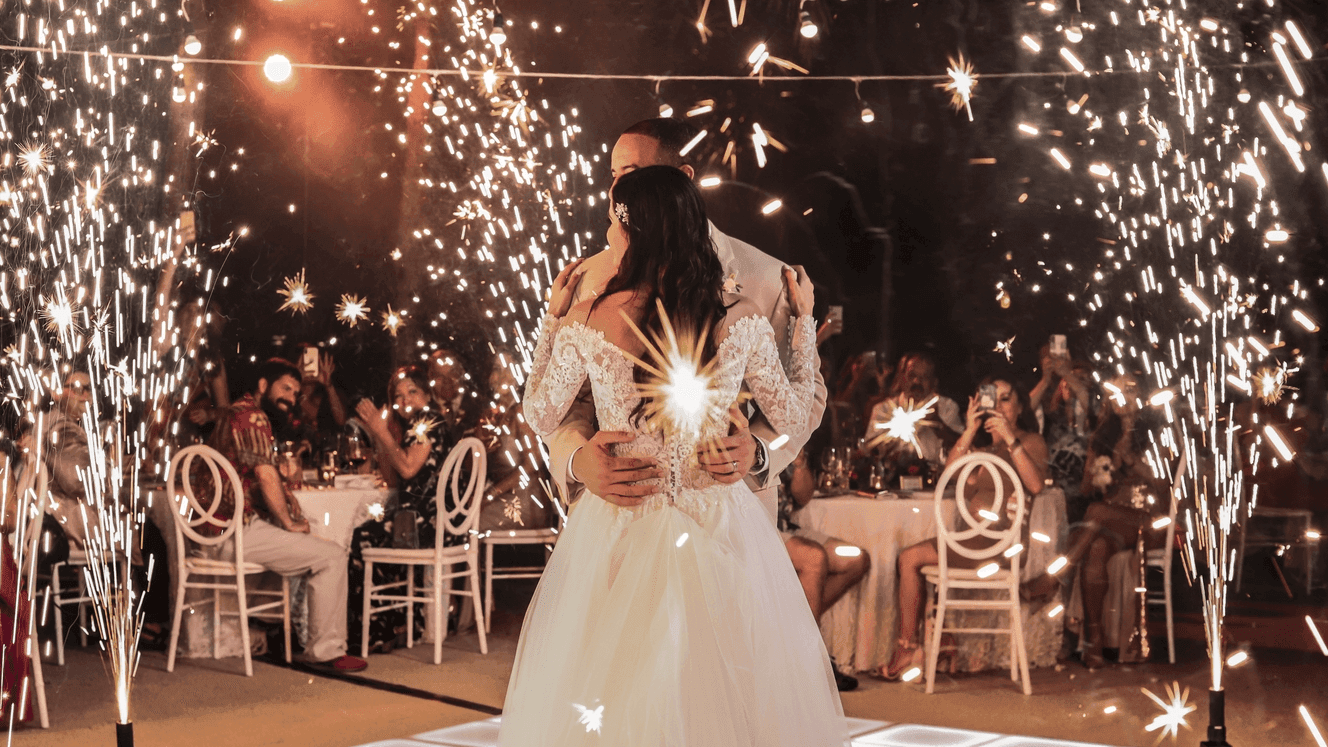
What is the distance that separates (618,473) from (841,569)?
2773 mm

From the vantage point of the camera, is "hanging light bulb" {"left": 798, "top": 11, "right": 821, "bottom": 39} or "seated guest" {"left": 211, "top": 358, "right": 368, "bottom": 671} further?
"hanging light bulb" {"left": 798, "top": 11, "right": 821, "bottom": 39}

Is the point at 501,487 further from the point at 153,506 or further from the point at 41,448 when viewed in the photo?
the point at 41,448

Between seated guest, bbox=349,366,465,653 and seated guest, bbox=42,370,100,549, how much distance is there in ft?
3.64

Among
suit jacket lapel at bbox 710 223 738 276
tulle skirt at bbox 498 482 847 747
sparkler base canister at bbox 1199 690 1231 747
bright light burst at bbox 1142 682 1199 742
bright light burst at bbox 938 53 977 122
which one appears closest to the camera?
tulle skirt at bbox 498 482 847 747

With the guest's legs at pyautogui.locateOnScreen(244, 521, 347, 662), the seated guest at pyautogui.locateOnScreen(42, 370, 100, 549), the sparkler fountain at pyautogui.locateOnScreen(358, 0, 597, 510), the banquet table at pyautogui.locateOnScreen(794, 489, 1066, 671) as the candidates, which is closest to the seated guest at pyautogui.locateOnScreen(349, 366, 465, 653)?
the guest's legs at pyautogui.locateOnScreen(244, 521, 347, 662)

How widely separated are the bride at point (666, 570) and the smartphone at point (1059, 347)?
14.5 ft

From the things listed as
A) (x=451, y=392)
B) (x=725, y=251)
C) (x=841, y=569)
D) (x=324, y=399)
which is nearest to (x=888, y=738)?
(x=841, y=569)

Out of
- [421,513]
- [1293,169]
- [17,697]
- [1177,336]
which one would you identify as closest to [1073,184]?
[1177,336]

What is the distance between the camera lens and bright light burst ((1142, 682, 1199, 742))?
12.5ft

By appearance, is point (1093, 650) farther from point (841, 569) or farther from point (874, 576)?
point (841, 569)

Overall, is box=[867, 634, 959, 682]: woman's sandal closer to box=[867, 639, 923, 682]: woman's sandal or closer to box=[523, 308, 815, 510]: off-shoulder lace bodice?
box=[867, 639, 923, 682]: woman's sandal

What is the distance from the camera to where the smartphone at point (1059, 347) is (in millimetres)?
6195

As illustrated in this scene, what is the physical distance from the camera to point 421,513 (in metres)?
5.23

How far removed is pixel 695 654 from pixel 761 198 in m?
5.55
